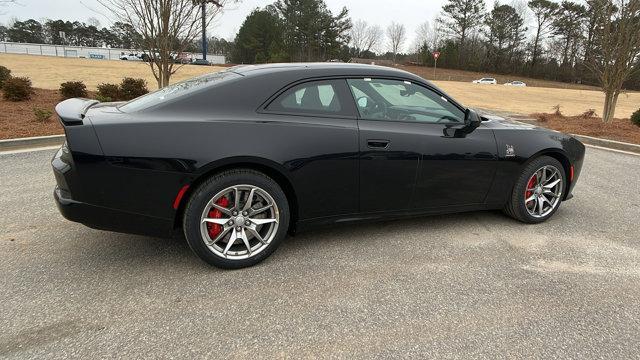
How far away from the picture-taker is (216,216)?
2.97m

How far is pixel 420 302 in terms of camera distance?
8.93ft

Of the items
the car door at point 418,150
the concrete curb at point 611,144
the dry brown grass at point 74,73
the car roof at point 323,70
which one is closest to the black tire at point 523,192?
the car door at point 418,150

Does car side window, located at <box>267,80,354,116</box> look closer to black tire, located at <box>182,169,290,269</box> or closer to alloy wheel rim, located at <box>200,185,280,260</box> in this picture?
black tire, located at <box>182,169,290,269</box>

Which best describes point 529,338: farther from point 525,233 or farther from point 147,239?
point 147,239

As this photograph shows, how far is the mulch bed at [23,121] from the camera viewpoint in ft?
24.2

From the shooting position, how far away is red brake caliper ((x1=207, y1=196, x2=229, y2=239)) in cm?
295

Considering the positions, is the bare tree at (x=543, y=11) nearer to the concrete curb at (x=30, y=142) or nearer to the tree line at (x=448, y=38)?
the tree line at (x=448, y=38)

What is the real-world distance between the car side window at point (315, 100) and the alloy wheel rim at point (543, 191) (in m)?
1.97

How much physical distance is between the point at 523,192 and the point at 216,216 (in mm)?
2771

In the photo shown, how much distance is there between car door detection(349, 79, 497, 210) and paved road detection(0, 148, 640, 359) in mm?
417

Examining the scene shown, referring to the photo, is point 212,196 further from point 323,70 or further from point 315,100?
point 323,70

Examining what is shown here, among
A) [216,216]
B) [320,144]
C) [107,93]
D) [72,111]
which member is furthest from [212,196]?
[107,93]

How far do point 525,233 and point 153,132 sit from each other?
324 cm

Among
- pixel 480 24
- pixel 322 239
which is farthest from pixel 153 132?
pixel 480 24
